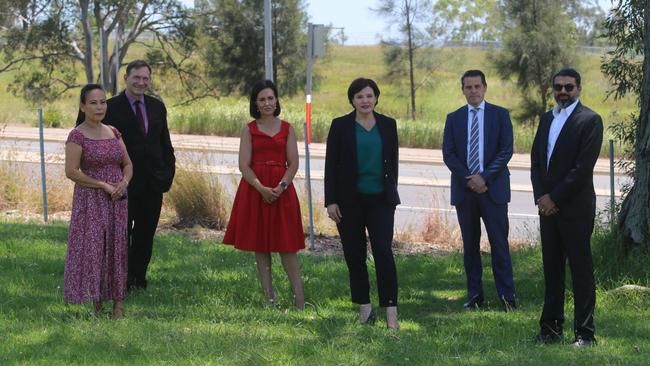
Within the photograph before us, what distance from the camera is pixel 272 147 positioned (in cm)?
825

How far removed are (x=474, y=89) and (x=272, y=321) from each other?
254 cm

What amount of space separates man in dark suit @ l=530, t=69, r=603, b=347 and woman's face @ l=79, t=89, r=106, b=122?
298 centimetres

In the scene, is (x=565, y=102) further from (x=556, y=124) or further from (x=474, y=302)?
(x=474, y=302)

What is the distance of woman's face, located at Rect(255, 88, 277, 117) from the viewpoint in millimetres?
8195

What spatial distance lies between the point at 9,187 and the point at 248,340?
9.20 metres

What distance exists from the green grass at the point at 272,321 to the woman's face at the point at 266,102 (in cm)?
152

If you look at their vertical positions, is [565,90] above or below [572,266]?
above

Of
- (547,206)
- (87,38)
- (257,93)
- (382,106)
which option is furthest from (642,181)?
(382,106)

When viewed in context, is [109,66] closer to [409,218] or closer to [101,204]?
[409,218]

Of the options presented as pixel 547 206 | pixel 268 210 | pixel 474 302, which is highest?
pixel 547 206

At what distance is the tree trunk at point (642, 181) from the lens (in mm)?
8977

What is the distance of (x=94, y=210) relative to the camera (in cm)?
756

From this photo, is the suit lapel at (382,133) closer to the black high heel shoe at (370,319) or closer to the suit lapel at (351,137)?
the suit lapel at (351,137)

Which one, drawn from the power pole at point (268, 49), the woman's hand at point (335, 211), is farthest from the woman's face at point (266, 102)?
the power pole at point (268, 49)
